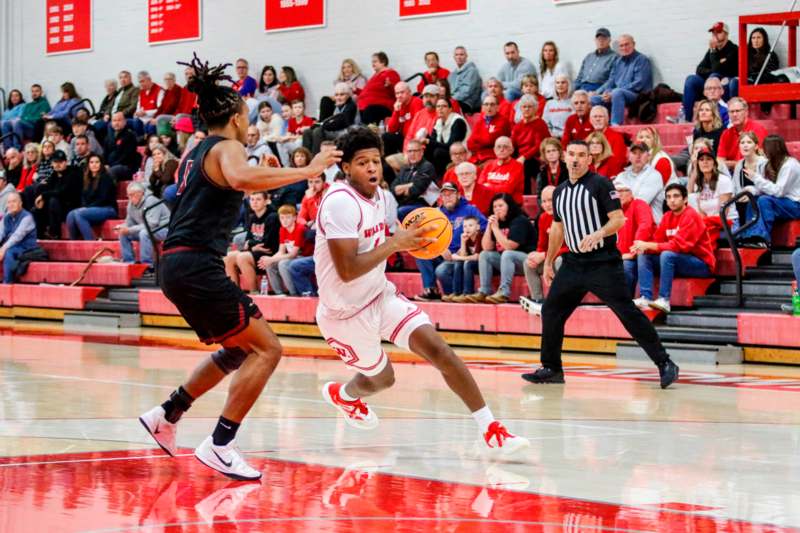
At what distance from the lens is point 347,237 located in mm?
6680

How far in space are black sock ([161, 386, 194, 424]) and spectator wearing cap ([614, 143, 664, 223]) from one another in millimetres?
8415

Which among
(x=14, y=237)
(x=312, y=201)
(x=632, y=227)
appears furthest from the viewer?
(x=14, y=237)

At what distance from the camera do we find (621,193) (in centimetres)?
1398

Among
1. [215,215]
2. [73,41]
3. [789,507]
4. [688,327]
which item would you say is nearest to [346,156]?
[215,215]

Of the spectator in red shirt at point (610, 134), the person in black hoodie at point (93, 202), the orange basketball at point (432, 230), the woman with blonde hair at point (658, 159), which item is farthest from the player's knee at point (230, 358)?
the person in black hoodie at point (93, 202)

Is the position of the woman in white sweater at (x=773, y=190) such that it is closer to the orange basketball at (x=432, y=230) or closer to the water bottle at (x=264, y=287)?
the water bottle at (x=264, y=287)

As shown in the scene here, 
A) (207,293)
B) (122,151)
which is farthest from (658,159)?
(122,151)

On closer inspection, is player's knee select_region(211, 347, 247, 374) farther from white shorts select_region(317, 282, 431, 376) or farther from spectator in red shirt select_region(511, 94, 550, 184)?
spectator in red shirt select_region(511, 94, 550, 184)

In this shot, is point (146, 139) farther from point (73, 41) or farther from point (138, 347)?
point (138, 347)

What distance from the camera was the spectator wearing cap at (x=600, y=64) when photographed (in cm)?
1761

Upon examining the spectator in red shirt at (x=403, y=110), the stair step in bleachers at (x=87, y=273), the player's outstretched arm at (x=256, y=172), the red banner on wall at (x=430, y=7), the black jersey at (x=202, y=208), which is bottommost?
the stair step in bleachers at (x=87, y=273)

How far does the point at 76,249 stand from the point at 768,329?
476 inches

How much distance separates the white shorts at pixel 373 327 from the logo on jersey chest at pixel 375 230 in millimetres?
370

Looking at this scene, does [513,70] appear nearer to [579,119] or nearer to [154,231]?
[579,119]
